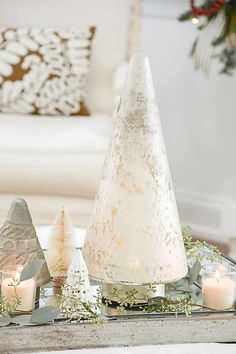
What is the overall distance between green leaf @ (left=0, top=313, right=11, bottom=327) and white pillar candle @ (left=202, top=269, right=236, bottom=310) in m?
0.29

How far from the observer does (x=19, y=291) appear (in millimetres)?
986

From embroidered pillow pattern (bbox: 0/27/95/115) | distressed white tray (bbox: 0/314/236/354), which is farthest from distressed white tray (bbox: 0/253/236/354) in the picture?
embroidered pillow pattern (bbox: 0/27/95/115)

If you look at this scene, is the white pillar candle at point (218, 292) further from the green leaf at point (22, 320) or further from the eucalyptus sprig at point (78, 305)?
the green leaf at point (22, 320)

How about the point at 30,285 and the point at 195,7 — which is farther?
the point at 195,7

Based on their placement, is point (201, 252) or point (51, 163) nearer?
point (201, 252)

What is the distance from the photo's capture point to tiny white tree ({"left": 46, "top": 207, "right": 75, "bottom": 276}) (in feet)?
3.84

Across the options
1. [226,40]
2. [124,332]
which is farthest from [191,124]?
[124,332]

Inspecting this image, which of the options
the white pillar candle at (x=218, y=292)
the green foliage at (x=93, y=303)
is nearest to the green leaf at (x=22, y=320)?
the green foliage at (x=93, y=303)

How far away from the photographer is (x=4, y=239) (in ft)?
3.47

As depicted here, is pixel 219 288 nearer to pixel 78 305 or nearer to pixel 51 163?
pixel 78 305

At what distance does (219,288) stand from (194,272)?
0.11m

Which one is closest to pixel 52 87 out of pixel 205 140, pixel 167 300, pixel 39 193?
pixel 39 193

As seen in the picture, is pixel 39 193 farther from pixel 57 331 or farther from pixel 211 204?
pixel 57 331

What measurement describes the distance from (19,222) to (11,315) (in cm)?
15
